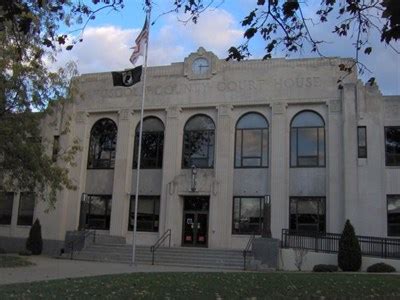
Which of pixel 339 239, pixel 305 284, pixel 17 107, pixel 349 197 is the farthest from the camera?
pixel 349 197

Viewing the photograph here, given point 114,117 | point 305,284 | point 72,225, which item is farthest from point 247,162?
point 305,284

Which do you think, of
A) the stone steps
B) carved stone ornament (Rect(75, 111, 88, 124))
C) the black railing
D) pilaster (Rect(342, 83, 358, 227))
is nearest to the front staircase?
the stone steps

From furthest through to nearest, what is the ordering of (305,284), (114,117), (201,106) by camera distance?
(114,117)
(201,106)
(305,284)

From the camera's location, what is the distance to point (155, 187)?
113 feet

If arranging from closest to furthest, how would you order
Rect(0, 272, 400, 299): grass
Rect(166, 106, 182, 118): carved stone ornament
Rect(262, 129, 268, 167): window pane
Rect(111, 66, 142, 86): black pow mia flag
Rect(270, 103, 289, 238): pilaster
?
Rect(0, 272, 400, 299): grass → Rect(111, 66, 142, 86): black pow mia flag → Rect(270, 103, 289, 238): pilaster → Rect(262, 129, 268, 167): window pane → Rect(166, 106, 182, 118): carved stone ornament

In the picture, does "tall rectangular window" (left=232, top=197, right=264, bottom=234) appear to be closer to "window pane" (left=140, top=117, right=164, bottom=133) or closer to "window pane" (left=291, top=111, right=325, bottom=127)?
"window pane" (left=291, top=111, right=325, bottom=127)

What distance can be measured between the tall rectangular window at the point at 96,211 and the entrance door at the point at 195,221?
5045 mm

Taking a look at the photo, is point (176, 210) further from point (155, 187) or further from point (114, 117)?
point (114, 117)

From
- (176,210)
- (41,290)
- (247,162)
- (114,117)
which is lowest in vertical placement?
(41,290)

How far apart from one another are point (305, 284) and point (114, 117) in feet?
79.0

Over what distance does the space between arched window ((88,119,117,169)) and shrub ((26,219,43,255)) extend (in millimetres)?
5109

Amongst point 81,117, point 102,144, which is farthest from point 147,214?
point 81,117

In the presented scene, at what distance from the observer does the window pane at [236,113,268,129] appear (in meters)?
33.4

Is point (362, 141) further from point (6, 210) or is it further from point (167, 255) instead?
point (6, 210)
